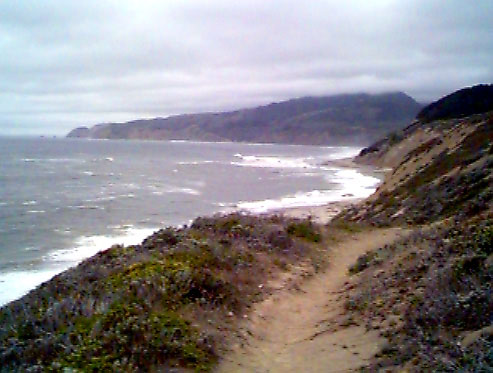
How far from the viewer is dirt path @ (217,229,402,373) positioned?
7711 mm

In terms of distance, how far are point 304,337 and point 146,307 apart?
2768mm

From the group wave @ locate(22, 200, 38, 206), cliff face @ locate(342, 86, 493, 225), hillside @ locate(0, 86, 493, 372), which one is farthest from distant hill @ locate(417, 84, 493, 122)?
hillside @ locate(0, 86, 493, 372)

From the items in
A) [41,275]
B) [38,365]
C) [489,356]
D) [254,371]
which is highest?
[489,356]

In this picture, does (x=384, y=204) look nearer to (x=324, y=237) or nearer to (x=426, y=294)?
(x=324, y=237)

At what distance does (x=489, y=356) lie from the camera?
531cm

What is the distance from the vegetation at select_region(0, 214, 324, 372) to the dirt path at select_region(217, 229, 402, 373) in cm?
41

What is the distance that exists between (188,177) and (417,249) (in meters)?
65.9

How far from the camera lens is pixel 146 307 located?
327 inches

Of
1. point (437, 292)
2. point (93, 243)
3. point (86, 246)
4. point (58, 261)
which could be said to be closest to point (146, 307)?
point (437, 292)

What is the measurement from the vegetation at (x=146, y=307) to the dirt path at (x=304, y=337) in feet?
1.35

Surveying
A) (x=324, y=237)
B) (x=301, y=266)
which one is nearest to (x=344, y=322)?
(x=301, y=266)

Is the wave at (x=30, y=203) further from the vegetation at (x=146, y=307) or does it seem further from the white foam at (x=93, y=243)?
the vegetation at (x=146, y=307)

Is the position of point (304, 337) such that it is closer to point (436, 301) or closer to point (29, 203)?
point (436, 301)

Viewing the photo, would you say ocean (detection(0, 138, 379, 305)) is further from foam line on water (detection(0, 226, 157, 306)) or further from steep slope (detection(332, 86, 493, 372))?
steep slope (detection(332, 86, 493, 372))
